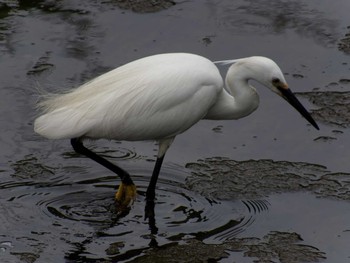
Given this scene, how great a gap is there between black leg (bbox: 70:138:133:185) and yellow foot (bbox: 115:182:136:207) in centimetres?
3

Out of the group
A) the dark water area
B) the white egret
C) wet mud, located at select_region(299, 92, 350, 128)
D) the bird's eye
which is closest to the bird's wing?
the white egret

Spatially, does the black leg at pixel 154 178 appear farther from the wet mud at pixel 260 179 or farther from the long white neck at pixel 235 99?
the long white neck at pixel 235 99

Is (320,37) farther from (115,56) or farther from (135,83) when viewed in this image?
(135,83)

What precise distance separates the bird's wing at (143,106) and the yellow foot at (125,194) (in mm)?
395

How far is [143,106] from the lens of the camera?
24.3ft

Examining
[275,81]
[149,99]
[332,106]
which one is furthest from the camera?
[332,106]

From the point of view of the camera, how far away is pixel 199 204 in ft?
25.5

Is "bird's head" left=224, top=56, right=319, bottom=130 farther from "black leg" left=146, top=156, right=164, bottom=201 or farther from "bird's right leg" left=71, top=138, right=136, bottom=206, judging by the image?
"bird's right leg" left=71, top=138, right=136, bottom=206

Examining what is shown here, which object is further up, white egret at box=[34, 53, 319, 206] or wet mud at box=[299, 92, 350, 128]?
white egret at box=[34, 53, 319, 206]

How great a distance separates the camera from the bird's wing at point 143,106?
7363mm

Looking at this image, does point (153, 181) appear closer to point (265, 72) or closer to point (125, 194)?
point (125, 194)

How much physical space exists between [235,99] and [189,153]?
92 cm

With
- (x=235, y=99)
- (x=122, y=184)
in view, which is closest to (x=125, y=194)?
(x=122, y=184)

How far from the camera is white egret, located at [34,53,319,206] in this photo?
738cm
